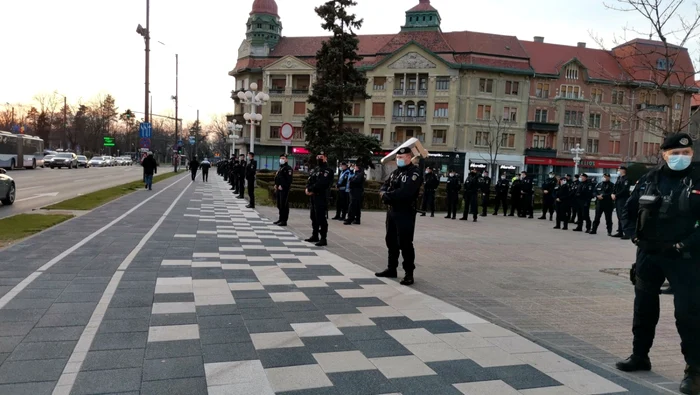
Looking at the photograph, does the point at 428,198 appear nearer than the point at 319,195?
No

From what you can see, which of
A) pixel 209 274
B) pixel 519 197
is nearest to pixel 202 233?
pixel 209 274

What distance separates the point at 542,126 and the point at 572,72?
8150mm

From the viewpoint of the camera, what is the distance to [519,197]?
947 inches

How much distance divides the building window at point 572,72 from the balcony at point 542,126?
6.46 meters

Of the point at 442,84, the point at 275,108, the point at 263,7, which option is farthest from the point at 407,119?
the point at 263,7

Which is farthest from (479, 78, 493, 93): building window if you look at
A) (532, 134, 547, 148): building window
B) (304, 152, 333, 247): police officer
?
(304, 152, 333, 247): police officer

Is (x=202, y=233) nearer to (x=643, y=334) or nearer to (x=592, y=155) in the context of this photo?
(x=643, y=334)

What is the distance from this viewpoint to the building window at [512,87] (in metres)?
62.1

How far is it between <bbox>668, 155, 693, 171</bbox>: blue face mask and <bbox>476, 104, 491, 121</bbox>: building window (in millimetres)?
59330

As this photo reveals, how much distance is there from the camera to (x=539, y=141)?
6350cm

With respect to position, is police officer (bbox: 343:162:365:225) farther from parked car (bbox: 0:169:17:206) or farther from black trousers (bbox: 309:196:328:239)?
parked car (bbox: 0:169:17:206)

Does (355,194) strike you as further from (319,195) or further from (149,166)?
(149,166)

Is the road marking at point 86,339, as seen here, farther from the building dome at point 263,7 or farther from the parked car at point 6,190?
the building dome at point 263,7

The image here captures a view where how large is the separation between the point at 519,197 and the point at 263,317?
2062cm
